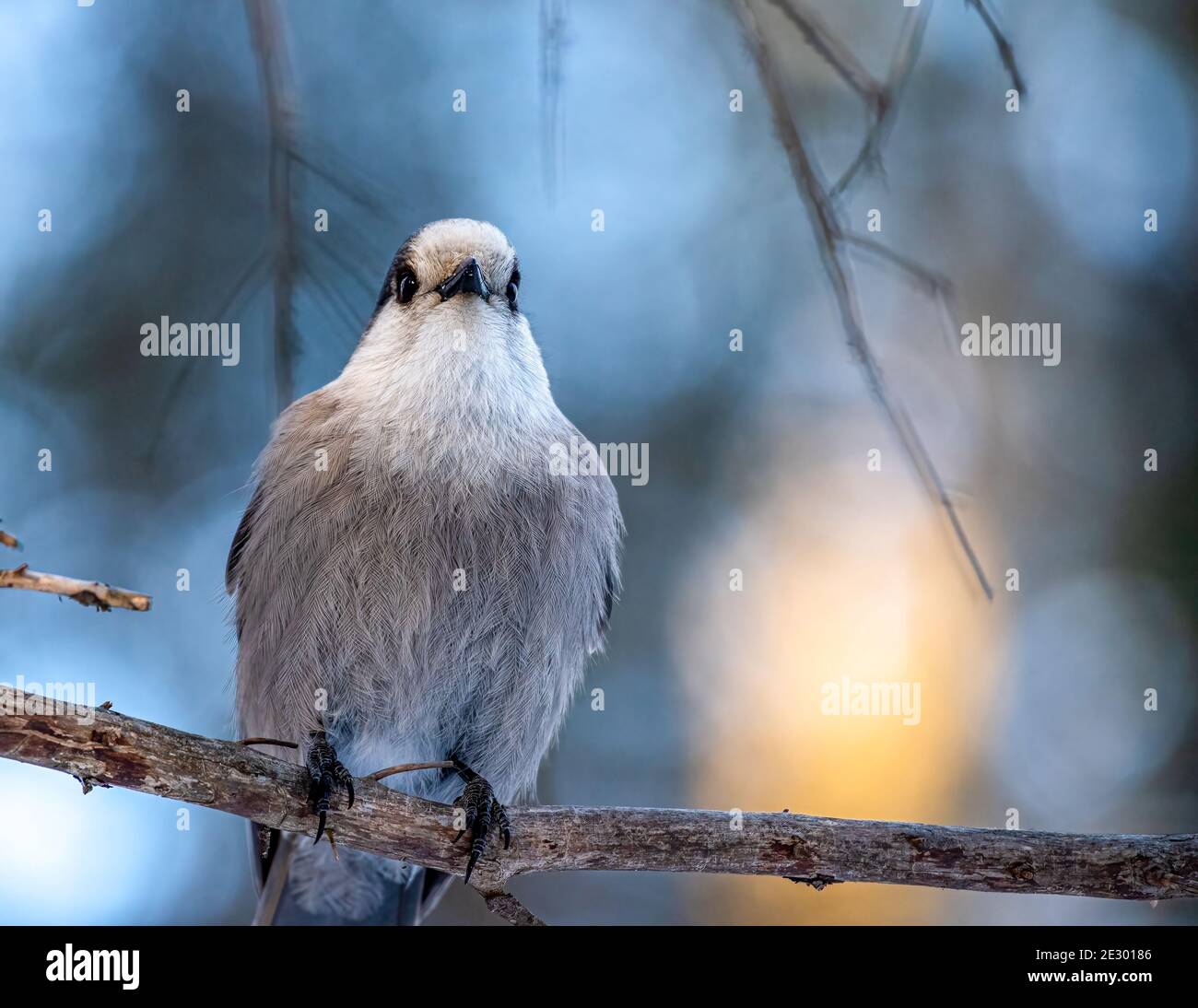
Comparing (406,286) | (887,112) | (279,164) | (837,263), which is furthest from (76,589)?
(406,286)

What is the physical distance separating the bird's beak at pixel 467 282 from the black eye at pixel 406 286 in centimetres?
11

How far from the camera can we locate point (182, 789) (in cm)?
165

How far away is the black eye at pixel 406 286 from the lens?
2.42 m

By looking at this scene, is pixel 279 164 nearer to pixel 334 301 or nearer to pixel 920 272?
pixel 334 301

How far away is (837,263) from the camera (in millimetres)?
1712

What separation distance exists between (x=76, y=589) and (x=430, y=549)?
3.62 feet

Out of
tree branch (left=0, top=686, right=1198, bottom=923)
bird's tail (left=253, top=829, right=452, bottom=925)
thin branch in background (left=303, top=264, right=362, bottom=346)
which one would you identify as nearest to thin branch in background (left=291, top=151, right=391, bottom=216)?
thin branch in background (left=303, top=264, right=362, bottom=346)

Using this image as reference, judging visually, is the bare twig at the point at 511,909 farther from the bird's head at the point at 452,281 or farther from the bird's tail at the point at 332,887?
the bird's head at the point at 452,281

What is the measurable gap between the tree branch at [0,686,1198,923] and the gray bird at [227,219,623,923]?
0.20 meters

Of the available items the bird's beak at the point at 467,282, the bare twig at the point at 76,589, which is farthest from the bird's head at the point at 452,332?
the bare twig at the point at 76,589

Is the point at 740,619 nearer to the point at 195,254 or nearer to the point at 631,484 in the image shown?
the point at 631,484

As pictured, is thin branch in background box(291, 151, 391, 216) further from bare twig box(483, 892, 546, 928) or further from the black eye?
bare twig box(483, 892, 546, 928)

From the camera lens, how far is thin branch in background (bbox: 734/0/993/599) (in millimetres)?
1655
